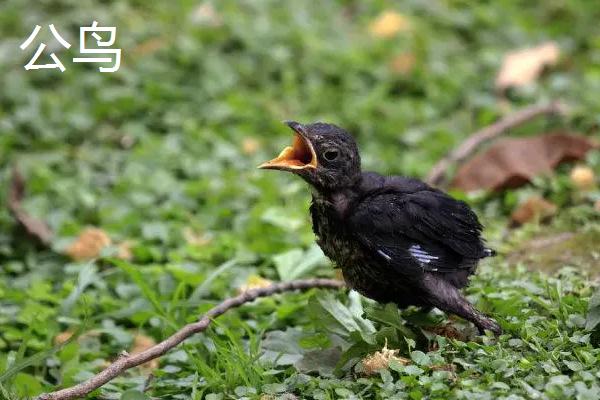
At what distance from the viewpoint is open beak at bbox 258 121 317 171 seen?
12.3 ft

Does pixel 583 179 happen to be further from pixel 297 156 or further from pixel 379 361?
pixel 379 361

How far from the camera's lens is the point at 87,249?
5215 millimetres

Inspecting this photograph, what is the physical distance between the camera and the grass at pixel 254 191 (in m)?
3.67

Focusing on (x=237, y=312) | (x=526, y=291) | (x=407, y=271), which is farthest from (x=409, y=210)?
(x=237, y=312)

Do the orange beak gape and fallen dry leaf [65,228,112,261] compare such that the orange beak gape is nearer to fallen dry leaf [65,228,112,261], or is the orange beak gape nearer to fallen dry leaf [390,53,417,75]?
fallen dry leaf [65,228,112,261]

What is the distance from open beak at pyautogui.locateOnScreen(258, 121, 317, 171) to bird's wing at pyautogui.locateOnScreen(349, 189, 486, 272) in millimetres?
270

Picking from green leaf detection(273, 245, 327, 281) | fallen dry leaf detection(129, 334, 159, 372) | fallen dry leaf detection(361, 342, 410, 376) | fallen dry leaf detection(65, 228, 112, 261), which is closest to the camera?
fallen dry leaf detection(361, 342, 410, 376)

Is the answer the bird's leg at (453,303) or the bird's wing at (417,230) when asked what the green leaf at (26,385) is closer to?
the bird's wing at (417,230)

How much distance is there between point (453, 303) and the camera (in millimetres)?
3682

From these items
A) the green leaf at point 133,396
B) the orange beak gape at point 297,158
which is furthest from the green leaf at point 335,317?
the green leaf at point 133,396

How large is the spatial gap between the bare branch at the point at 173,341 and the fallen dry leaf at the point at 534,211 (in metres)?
1.42

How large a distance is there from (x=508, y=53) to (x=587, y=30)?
0.75m

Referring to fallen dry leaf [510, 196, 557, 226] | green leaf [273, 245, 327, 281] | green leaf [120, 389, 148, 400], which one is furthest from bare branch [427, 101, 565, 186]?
green leaf [120, 389, 148, 400]

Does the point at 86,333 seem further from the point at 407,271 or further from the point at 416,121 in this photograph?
the point at 416,121
